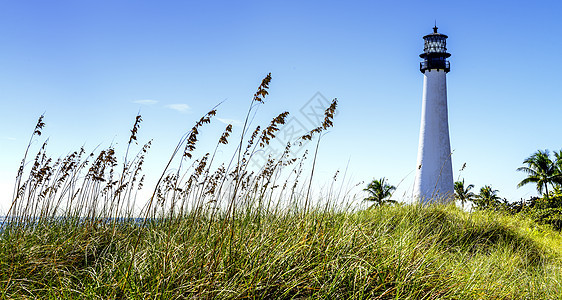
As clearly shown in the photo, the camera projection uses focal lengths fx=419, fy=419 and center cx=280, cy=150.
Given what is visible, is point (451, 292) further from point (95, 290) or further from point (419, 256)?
point (95, 290)

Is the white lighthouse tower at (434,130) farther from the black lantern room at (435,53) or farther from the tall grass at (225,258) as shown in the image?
the tall grass at (225,258)

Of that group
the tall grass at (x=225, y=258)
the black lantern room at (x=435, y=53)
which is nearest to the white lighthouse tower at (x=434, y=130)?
the black lantern room at (x=435, y=53)

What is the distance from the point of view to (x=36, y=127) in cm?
439

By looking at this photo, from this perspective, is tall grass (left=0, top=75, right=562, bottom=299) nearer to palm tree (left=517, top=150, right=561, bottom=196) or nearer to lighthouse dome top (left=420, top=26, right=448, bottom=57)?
lighthouse dome top (left=420, top=26, right=448, bottom=57)

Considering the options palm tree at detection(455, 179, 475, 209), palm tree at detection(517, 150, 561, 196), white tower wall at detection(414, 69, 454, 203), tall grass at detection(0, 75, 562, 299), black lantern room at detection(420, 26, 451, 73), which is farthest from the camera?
palm tree at detection(517, 150, 561, 196)

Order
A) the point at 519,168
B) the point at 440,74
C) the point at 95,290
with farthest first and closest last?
1. the point at 519,168
2. the point at 440,74
3. the point at 95,290

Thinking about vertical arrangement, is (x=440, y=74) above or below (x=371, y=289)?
above

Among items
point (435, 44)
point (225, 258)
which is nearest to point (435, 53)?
point (435, 44)

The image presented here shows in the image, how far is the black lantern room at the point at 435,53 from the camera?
1898 cm

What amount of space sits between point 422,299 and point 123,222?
13.3ft

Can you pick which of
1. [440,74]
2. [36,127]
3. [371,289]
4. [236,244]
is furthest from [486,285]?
[440,74]

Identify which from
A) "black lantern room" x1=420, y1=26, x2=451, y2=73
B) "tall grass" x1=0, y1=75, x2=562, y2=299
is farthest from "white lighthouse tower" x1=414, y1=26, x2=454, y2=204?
"tall grass" x1=0, y1=75, x2=562, y2=299

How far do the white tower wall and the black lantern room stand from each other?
1.60ft

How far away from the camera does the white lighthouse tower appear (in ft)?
58.3
